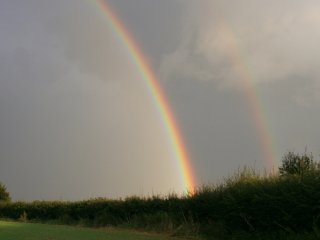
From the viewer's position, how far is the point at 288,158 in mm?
38406

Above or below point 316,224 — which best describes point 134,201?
above

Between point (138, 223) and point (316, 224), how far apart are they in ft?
58.2

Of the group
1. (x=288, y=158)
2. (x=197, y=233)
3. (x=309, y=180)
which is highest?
(x=288, y=158)

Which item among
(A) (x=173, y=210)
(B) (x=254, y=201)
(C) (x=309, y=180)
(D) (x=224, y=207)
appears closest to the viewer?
(C) (x=309, y=180)

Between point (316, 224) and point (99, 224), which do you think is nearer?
point (316, 224)

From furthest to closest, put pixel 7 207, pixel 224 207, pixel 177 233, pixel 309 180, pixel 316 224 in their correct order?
1. pixel 7 207
2. pixel 177 233
3. pixel 224 207
4. pixel 309 180
5. pixel 316 224

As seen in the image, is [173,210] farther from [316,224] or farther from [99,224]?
[316,224]

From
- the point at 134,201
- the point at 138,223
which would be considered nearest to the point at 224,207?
the point at 138,223

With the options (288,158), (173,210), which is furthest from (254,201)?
(288,158)

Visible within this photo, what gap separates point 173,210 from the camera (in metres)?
33.2

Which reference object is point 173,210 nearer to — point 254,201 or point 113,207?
point 113,207

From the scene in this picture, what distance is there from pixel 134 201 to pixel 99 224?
11.3ft

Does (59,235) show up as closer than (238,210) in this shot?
Yes

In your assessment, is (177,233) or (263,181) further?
(177,233)
